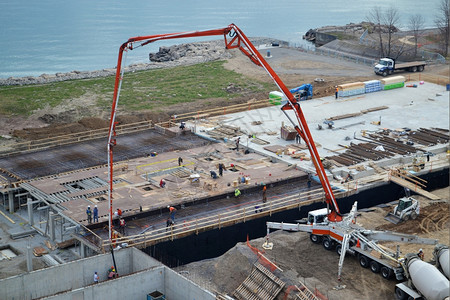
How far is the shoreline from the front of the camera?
88162 millimetres

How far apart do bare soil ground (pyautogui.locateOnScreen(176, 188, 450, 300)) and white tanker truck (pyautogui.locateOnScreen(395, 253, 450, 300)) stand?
142 cm

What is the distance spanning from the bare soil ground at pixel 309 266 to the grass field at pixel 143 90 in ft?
108

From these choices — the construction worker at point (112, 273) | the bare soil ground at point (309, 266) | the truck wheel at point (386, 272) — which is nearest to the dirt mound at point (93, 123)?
the bare soil ground at point (309, 266)

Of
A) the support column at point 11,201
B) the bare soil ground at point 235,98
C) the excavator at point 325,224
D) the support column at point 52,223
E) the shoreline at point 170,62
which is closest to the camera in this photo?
the excavator at point 325,224

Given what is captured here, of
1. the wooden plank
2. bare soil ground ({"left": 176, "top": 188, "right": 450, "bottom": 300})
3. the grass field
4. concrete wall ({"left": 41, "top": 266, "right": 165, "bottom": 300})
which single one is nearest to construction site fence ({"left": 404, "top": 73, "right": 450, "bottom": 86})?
the grass field

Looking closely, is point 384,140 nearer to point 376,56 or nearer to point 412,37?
point 376,56

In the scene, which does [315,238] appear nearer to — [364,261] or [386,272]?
[364,261]

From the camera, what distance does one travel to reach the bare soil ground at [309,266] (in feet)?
130

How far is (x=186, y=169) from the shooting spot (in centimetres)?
5506

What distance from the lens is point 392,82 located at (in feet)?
260

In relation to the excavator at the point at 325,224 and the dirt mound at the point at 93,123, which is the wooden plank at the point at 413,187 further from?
the dirt mound at the point at 93,123

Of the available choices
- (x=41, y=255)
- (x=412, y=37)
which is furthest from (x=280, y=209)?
(x=412, y=37)

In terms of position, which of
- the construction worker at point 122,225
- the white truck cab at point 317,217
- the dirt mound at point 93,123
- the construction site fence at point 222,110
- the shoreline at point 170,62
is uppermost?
the shoreline at point 170,62

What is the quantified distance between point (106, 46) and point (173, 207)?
12841 cm
